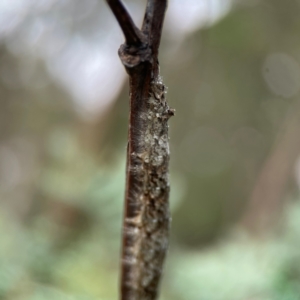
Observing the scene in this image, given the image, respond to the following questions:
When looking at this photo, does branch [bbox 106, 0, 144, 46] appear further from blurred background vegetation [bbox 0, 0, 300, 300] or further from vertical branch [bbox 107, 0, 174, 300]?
blurred background vegetation [bbox 0, 0, 300, 300]

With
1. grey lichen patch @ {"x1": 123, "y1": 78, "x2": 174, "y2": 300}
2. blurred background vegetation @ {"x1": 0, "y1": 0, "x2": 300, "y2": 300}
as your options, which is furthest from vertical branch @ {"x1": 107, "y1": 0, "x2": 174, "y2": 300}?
blurred background vegetation @ {"x1": 0, "y1": 0, "x2": 300, "y2": 300}

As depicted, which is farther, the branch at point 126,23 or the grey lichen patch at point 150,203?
the grey lichen patch at point 150,203

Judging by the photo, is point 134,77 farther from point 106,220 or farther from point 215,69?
point 215,69

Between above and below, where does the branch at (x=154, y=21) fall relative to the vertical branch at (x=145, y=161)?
above

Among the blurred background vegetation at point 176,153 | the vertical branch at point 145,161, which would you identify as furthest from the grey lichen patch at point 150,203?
the blurred background vegetation at point 176,153

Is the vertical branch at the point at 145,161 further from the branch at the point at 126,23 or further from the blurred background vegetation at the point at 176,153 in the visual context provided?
the blurred background vegetation at the point at 176,153

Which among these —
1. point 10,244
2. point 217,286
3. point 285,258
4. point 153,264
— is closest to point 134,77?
point 153,264

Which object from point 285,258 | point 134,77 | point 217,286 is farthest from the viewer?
point 217,286
